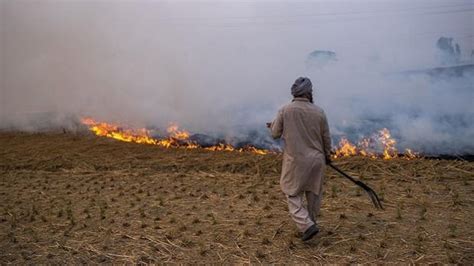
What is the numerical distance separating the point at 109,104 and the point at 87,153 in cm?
279

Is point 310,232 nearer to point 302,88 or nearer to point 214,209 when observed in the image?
point 302,88

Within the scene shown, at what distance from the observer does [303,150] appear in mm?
A: 4742

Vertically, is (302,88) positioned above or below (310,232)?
above

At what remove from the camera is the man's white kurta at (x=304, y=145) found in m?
4.73

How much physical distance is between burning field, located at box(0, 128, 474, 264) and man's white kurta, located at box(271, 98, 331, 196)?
624mm

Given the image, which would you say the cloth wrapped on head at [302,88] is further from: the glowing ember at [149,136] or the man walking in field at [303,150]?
the glowing ember at [149,136]

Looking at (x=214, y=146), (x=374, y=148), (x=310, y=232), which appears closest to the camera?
(x=310, y=232)

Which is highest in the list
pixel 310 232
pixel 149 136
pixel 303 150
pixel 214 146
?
pixel 303 150

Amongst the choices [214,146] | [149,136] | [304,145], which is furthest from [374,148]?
[149,136]

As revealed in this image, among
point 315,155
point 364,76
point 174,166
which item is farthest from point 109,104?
point 315,155

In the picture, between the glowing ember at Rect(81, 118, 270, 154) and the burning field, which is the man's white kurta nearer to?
the burning field

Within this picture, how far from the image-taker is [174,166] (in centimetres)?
889

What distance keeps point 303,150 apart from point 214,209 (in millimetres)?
1931

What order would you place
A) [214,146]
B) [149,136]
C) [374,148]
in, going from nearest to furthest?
[374,148], [214,146], [149,136]
